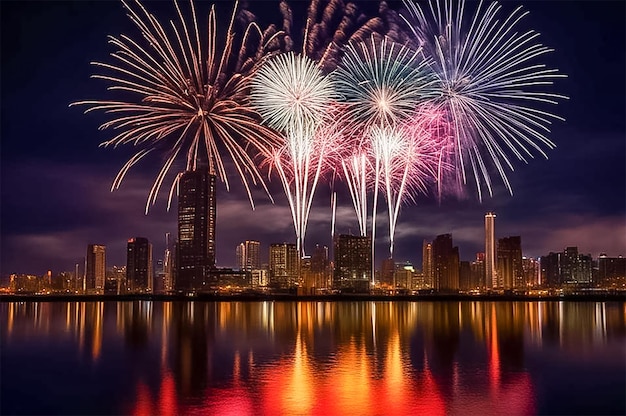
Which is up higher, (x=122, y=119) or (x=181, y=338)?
(x=122, y=119)

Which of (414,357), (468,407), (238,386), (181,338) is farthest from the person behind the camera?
(181,338)

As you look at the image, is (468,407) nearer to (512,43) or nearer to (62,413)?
(62,413)

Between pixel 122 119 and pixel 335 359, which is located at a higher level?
pixel 122 119

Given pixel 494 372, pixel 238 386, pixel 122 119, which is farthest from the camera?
pixel 122 119

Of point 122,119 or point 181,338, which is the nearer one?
point 122,119

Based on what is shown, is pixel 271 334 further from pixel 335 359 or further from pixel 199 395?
pixel 199 395

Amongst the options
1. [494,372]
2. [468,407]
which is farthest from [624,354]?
[468,407]

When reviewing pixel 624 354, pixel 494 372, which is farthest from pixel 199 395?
pixel 624 354

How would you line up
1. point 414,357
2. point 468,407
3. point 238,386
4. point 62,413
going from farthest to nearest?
1. point 414,357
2. point 238,386
3. point 62,413
4. point 468,407

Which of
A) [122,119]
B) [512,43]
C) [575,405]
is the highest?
[512,43]
